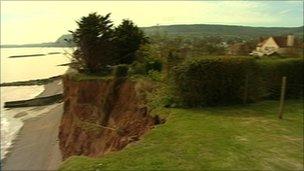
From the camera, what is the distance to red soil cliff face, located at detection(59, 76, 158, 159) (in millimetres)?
18266

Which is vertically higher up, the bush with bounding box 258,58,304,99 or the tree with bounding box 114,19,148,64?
the tree with bounding box 114,19,148,64

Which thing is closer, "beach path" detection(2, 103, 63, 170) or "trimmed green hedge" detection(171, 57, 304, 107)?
"trimmed green hedge" detection(171, 57, 304, 107)

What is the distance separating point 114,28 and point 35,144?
16.7 m

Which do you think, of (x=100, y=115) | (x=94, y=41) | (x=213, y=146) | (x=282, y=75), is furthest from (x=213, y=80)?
(x=94, y=41)

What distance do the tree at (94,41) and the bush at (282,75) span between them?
931cm

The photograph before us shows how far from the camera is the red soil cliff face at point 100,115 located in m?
18.3

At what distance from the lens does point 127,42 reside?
26.6 m

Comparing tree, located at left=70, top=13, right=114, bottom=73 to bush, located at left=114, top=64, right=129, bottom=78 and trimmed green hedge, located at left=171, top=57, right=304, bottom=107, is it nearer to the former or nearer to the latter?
bush, located at left=114, top=64, right=129, bottom=78

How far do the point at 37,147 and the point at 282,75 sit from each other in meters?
23.5

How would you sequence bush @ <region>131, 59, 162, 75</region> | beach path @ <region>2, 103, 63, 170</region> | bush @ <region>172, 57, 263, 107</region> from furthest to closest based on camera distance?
beach path @ <region>2, 103, 63, 170</region> → bush @ <region>131, 59, 162, 75</region> → bush @ <region>172, 57, 263, 107</region>

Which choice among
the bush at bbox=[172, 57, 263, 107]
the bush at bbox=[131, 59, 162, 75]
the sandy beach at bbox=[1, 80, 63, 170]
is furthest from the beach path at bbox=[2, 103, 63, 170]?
the bush at bbox=[172, 57, 263, 107]

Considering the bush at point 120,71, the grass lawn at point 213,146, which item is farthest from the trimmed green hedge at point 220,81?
the bush at point 120,71

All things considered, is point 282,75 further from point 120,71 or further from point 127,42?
point 127,42

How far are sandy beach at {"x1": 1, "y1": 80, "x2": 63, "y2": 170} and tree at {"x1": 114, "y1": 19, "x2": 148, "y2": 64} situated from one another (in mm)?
8371
